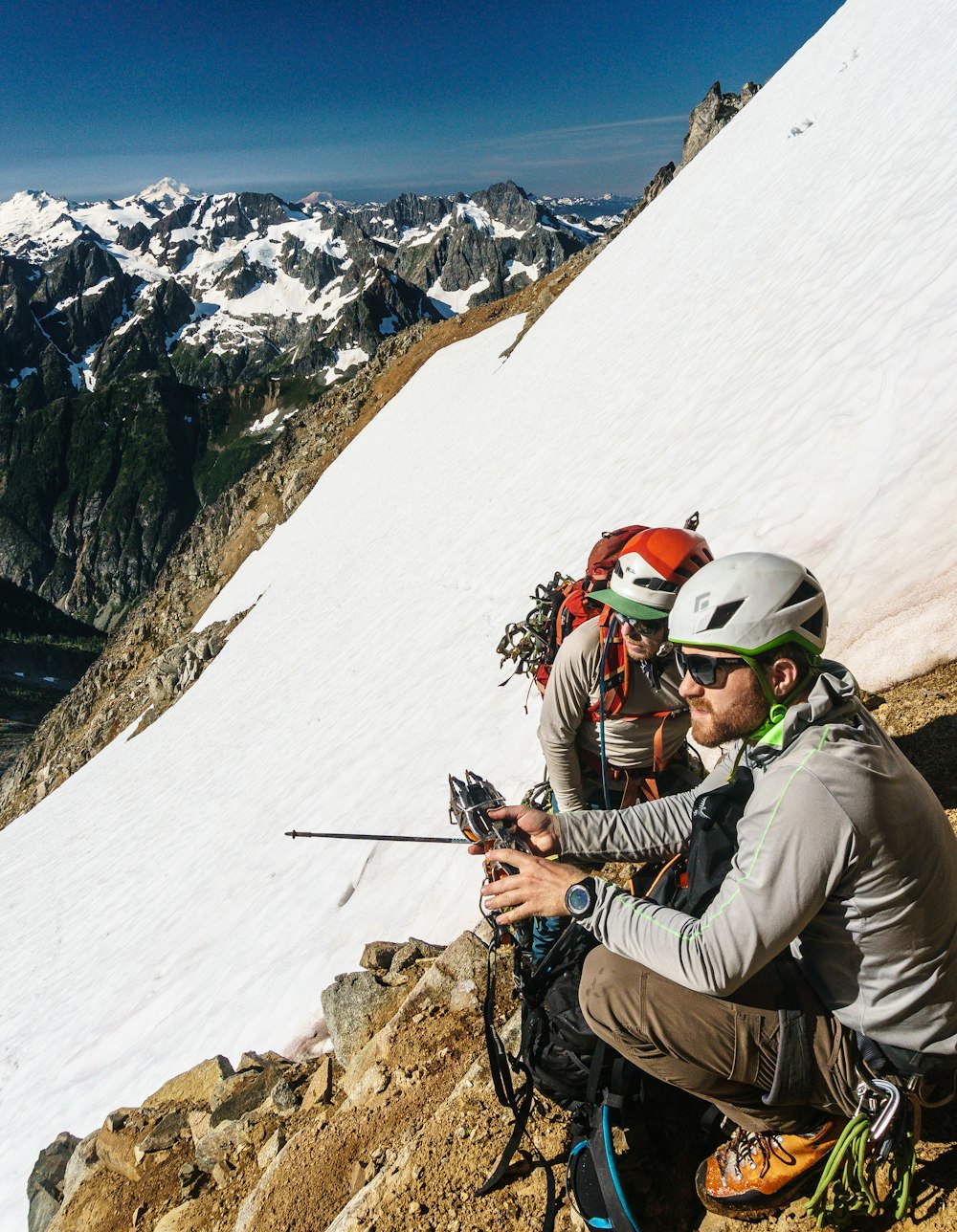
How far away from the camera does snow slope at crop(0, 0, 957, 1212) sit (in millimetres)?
7789

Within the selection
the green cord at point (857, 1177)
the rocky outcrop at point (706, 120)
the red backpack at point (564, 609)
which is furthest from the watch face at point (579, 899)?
the rocky outcrop at point (706, 120)

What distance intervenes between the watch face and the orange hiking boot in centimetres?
108

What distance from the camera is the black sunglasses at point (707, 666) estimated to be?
276cm

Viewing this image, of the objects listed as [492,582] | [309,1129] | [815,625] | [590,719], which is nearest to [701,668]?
[815,625]

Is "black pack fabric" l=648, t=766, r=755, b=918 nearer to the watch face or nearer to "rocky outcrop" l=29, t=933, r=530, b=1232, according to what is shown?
the watch face

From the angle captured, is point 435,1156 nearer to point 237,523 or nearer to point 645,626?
point 645,626

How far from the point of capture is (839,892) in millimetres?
2398

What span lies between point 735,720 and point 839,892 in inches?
25.5

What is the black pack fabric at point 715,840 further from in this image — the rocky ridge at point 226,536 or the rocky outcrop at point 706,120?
the rocky outcrop at point 706,120

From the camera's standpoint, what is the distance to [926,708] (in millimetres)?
5129

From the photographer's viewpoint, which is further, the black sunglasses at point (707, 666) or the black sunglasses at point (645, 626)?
the black sunglasses at point (645, 626)

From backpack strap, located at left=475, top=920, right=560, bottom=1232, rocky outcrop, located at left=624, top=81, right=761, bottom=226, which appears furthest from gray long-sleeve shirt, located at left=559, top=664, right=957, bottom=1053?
rocky outcrop, located at left=624, top=81, right=761, bottom=226

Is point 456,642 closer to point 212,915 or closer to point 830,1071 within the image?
point 212,915

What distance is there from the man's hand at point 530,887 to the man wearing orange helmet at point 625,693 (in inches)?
67.3
